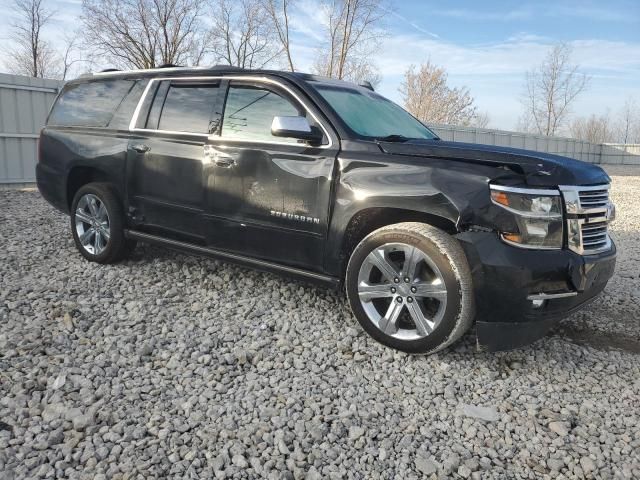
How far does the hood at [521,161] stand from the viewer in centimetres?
316

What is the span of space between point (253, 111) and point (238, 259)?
1.17 metres

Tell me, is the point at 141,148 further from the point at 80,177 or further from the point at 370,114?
the point at 370,114

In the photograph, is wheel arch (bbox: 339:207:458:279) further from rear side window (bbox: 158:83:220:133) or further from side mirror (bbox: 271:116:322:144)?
rear side window (bbox: 158:83:220:133)

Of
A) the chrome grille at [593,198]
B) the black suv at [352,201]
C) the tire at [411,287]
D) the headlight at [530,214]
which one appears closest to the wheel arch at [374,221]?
the black suv at [352,201]

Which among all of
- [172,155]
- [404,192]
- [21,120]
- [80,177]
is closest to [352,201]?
[404,192]

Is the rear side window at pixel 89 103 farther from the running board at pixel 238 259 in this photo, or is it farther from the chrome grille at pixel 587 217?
the chrome grille at pixel 587 217

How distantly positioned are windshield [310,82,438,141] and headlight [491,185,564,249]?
3.54 ft

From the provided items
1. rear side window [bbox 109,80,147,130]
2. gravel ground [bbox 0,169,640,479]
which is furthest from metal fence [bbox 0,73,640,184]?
gravel ground [bbox 0,169,640,479]

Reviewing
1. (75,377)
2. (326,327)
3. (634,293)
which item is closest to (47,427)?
(75,377)

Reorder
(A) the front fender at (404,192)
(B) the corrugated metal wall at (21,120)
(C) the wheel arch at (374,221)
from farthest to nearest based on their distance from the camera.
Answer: (B) the corrugated metal wall at (21,120)
(C) the wheel arch at (374,221)
(A) the front fender at (404,192)

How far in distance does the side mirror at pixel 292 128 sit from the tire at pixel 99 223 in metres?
2.11

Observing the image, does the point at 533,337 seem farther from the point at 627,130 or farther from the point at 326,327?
the point at 627,130

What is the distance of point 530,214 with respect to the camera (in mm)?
3086

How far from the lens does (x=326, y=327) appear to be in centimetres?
396
